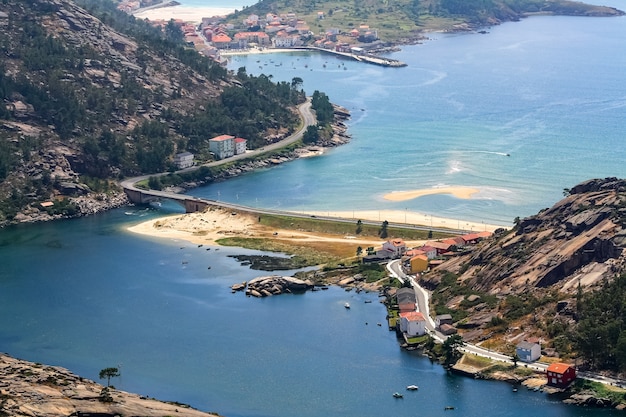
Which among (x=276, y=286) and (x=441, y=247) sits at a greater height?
(x=441, y=247)

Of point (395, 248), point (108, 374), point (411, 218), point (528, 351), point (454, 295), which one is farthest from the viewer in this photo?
point (411, 218)

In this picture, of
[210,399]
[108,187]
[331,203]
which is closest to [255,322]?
[210,399]

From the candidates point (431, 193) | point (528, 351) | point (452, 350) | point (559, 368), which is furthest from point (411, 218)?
point (559, 368)

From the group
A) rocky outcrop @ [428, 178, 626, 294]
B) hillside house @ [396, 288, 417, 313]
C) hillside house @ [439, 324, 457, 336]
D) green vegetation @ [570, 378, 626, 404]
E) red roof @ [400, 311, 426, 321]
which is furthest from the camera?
hillside house @ [396, 288, 417, 313]

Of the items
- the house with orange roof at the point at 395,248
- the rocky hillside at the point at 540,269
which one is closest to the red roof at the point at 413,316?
the rocky hillside at the point at 540,269

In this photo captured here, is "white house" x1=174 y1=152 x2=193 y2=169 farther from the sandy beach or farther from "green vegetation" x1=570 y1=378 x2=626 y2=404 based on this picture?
"green vegetation" x1=570 y1=378 x2=626 y2=404

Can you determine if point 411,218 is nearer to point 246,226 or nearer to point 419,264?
point 246,226

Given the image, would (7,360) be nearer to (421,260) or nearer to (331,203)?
(421,260)

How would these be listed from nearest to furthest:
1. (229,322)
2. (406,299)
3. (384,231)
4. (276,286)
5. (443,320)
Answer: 1. (443,320)
2. (406,299)
3. (229,322)
4. (276,286)
5. (384,231)

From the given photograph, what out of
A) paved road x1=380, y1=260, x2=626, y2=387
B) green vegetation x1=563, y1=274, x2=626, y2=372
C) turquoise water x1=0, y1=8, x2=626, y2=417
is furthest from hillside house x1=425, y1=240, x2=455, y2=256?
green vegetation x1=563, y1=274, x2=626, y2=372
